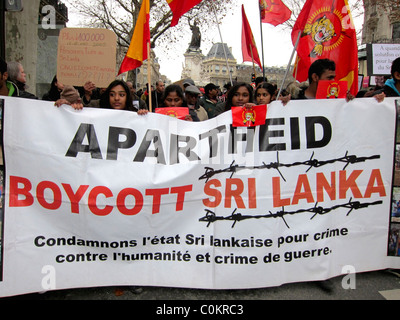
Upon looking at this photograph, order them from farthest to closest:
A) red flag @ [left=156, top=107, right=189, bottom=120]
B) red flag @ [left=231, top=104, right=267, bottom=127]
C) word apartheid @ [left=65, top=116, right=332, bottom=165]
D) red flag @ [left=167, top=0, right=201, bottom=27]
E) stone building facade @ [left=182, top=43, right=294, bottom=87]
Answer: stone building facade @ [left=182, top=43, right=294, bottom=87]
red flag @ [left=167, top=0, right=201, bottom=27]
red flag @ [left=156, top=107, right=189, bottom=120]
red flag @ [left=231, top=104, right=267, bottom=127]
word apartheid @ [left=65, top=116, right=332, bottom=165]

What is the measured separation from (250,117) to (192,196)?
846 mm

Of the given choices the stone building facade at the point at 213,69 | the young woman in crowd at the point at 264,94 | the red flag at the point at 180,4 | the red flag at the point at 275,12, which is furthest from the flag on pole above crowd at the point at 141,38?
the stone building facade at the point at 213,69

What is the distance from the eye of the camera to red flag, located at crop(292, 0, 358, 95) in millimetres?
3322

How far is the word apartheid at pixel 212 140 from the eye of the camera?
8.69ft

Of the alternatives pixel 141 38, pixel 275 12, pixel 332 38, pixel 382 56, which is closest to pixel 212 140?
pixel 141 38

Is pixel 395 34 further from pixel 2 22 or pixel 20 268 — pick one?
pixel 20 268

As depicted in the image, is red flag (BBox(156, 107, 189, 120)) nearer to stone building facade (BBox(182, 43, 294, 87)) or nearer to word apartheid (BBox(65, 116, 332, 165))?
word apartheid (BBox(65, 116, 332, 165))

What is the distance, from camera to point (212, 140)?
2754mm

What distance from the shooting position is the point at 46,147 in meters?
2.50

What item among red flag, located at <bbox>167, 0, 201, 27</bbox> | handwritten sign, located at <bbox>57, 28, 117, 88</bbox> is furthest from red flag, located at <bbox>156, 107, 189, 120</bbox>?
handwritten sign, located at <bbox>57, 28, 117, 88</bbox>

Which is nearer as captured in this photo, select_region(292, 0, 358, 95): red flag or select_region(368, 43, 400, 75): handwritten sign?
select_region(292, 0, 358, 95): red flag

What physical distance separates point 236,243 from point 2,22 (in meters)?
4.54

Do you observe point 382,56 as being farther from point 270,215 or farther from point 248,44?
point 270,215
